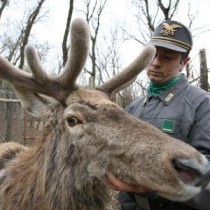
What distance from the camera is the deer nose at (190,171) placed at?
2.60 meters

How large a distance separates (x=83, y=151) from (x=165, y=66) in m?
1.39

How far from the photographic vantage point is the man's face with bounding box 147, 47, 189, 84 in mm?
4020

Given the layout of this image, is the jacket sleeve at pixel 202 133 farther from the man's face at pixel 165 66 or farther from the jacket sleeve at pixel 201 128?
the man's face at pixel 165 66

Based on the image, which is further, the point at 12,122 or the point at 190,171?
the point at 12,122

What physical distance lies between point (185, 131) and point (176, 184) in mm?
996

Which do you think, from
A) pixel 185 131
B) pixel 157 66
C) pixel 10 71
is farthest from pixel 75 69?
pixel 185 131

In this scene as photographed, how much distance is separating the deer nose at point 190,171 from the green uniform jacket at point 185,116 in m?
0.61

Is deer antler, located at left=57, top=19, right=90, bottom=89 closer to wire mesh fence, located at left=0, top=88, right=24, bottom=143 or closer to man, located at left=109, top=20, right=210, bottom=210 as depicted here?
man, located at left=109, top=20, right=210, bottom=210

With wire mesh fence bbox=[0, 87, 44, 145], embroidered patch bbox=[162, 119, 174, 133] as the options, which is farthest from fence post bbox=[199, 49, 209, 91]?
embroidered patch bbox=[162, 119, 174, 133]

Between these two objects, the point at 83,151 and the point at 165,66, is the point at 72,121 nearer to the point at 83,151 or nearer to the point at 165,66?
the point at 83,151

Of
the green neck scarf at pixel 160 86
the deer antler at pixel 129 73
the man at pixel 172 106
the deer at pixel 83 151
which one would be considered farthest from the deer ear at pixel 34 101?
the green neck scarf at pixel 160 86

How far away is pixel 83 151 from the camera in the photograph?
3.28 m

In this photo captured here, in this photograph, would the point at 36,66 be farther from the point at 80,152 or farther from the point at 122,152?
the point at 122,152

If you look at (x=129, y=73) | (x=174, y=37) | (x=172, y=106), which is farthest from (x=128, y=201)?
(x=174, y=37)
